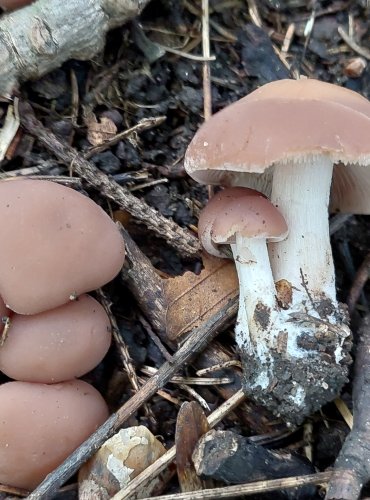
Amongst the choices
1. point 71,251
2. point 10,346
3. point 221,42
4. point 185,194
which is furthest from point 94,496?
point 221,42

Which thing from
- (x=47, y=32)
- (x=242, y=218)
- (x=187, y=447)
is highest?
(x=47, y=32)

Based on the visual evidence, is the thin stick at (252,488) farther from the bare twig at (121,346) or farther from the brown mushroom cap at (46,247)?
the brown mushroom cap at (46,247)

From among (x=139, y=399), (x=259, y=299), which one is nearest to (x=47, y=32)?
(x=259, y=299)

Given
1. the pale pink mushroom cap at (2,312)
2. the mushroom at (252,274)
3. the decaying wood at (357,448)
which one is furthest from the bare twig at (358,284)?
the pale pink mushroom cap at (2,312)

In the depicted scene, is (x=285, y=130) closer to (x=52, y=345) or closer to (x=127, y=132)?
(x=127, y=132)

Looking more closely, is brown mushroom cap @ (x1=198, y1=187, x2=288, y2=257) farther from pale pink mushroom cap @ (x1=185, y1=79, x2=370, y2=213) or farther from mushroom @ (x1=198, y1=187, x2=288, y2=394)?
pale pink mushroom cap @ (x1=185, y1=79, x2=370, y2=213)

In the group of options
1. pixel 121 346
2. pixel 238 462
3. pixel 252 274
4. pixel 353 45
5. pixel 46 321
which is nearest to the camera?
pixel 238 462

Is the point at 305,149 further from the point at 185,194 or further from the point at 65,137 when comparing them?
the point at 65,137
